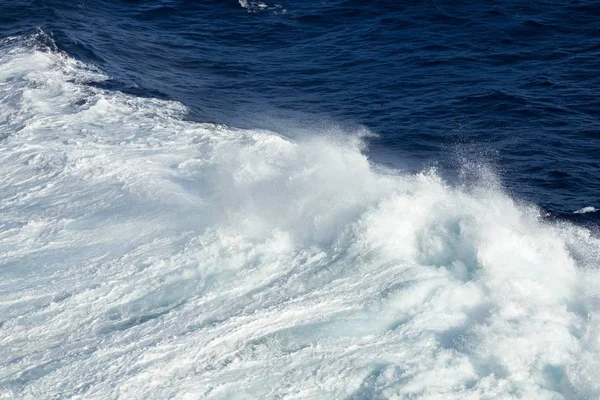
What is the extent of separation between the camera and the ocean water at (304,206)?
19.0 metres

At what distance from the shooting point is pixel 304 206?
79.8 feet

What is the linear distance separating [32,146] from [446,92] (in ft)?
54.1

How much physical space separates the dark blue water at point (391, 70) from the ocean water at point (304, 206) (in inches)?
5.2

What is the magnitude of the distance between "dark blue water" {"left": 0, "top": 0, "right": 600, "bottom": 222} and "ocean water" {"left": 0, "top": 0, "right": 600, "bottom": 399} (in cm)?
13

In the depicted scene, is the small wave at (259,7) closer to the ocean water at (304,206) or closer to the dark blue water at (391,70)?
the dark blue water at (391,70)

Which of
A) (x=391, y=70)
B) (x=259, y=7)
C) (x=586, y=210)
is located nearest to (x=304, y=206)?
(x=586, y=210)

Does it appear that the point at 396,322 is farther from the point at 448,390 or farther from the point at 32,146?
the point at 32,146

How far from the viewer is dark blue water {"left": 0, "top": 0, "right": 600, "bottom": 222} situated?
30.3 metres

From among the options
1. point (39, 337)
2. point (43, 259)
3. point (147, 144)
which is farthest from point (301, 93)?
point (39, 337)

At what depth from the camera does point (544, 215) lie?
2591 cm

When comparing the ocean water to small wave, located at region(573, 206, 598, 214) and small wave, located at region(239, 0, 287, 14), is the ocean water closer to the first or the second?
small wave, located at region(573, 206, 598, 214)

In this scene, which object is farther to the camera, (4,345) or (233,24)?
(233,24)

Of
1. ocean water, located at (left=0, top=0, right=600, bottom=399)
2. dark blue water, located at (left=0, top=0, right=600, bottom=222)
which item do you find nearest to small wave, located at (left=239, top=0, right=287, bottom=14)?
dark blue water, located at (left=0, top=0, right=600, bottom=222)

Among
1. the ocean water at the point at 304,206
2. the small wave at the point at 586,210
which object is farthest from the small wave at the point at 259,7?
the small wave at the point at 586,210
